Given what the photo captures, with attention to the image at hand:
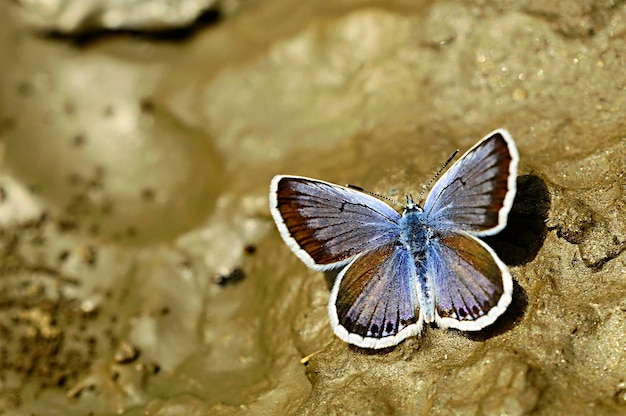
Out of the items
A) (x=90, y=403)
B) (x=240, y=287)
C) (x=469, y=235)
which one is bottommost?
(x=90, y=403)

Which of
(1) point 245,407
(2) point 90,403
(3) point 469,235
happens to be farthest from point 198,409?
(3) point 469,235

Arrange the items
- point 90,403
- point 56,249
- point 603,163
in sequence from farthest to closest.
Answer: point 56,249 → point 90,403 → point 603,163

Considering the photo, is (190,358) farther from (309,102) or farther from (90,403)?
(309,102)

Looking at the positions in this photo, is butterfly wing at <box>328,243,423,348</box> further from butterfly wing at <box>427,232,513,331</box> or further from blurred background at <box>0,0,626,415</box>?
blurred background at <box>0,0,626,415</box>

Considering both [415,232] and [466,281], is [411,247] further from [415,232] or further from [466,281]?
[466,281]

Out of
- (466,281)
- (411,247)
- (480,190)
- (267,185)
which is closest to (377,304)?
(411,247)

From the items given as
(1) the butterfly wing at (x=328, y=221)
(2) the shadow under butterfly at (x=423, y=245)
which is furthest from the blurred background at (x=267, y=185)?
(1) the butterfly wing at (x=328, y=221)

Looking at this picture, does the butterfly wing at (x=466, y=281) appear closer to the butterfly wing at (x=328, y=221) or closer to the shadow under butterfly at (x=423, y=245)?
the shadow under butterfly at (x=423, y=245)

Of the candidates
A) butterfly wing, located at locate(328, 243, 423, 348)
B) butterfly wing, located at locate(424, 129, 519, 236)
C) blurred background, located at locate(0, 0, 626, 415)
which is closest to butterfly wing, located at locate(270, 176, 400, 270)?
butterfly wing, located at locate(328, 243, 423, 348)
